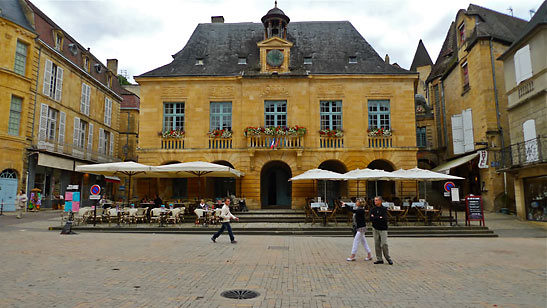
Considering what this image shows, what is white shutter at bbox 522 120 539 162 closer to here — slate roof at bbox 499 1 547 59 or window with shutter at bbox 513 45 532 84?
window with shutter at bbox 513 45 532 84

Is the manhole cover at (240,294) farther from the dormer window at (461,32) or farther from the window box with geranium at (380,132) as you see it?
the dormer window at (461,32)

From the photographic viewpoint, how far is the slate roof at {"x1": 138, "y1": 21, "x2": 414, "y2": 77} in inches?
853

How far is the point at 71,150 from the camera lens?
26969 mm

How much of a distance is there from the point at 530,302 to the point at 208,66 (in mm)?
20190

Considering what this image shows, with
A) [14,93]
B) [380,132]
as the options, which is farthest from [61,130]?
[380,132]

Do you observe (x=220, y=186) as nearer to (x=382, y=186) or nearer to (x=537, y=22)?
(x=382, y=186)

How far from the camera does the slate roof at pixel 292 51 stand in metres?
21.7

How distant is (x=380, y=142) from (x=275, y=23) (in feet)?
32.2

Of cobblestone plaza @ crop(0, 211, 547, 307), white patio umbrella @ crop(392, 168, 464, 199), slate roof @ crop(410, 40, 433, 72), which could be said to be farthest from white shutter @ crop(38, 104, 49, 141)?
slate roof @ crop(410, 40, 433, 72)

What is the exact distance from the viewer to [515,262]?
8.41 m

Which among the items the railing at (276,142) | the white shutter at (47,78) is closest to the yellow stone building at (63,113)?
the white shutter at (47,78)

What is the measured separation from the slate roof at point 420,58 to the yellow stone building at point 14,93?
3653 cm

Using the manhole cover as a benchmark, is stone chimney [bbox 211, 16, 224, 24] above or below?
above

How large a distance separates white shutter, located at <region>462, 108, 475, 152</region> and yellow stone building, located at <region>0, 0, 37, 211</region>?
27.5 metres
